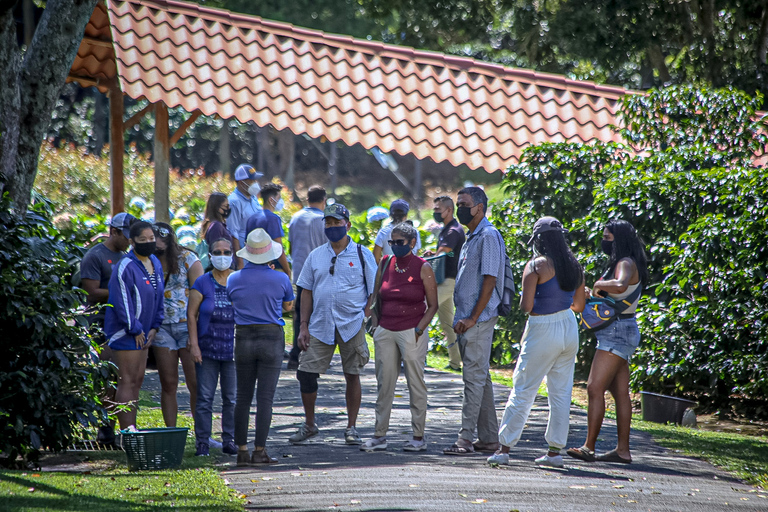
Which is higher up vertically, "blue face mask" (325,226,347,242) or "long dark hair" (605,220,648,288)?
"blue face mask" (325,226,347,242)

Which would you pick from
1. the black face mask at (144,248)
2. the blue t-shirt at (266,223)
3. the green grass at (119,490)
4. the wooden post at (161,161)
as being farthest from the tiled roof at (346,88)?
the green grass at (119,490)

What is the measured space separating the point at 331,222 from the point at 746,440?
4.63 m

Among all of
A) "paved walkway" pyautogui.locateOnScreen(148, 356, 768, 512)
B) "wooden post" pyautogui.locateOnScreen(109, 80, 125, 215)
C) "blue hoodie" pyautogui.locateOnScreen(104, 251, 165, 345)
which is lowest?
"paved walkway" pyautogui.locateOnScreen(148, 356, 768, 512)

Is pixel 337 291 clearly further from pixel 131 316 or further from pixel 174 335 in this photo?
pixel 131 316

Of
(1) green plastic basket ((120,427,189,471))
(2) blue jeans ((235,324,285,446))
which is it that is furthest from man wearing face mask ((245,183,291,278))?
(1) green plastic basket ((120,427,189,471))

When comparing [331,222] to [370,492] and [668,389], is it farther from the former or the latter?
[668,389]

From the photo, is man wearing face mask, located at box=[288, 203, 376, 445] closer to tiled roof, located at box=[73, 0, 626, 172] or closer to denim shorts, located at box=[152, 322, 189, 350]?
denim shorts, located at box=[152, 322, 189, 350]

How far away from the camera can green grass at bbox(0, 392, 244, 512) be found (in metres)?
5.33

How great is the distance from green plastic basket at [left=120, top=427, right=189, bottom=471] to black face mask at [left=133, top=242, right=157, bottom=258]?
1.49m

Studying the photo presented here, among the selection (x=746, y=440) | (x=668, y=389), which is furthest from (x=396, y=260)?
(x=668, y=389)

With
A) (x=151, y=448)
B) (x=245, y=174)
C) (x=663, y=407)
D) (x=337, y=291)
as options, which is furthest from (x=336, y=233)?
(x=663, y=407)

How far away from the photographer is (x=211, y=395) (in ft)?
23.8

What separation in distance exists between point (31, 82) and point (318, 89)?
581 cm

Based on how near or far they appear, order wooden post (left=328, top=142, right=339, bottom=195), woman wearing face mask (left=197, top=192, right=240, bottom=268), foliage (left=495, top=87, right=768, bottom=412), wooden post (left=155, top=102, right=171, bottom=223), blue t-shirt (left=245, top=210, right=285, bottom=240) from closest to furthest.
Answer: woman wearing face mask (left=197, top=192, right=240, bottom=268), foliage (left=495, top=87, right=768, bottom=412), blue t-shirt (left=245, top=210, right=285, bottom=240), wooden post (left=155, top=102, right=171, bottom=223), wooden post (left=328, top=142, right=339, bottom=195)
